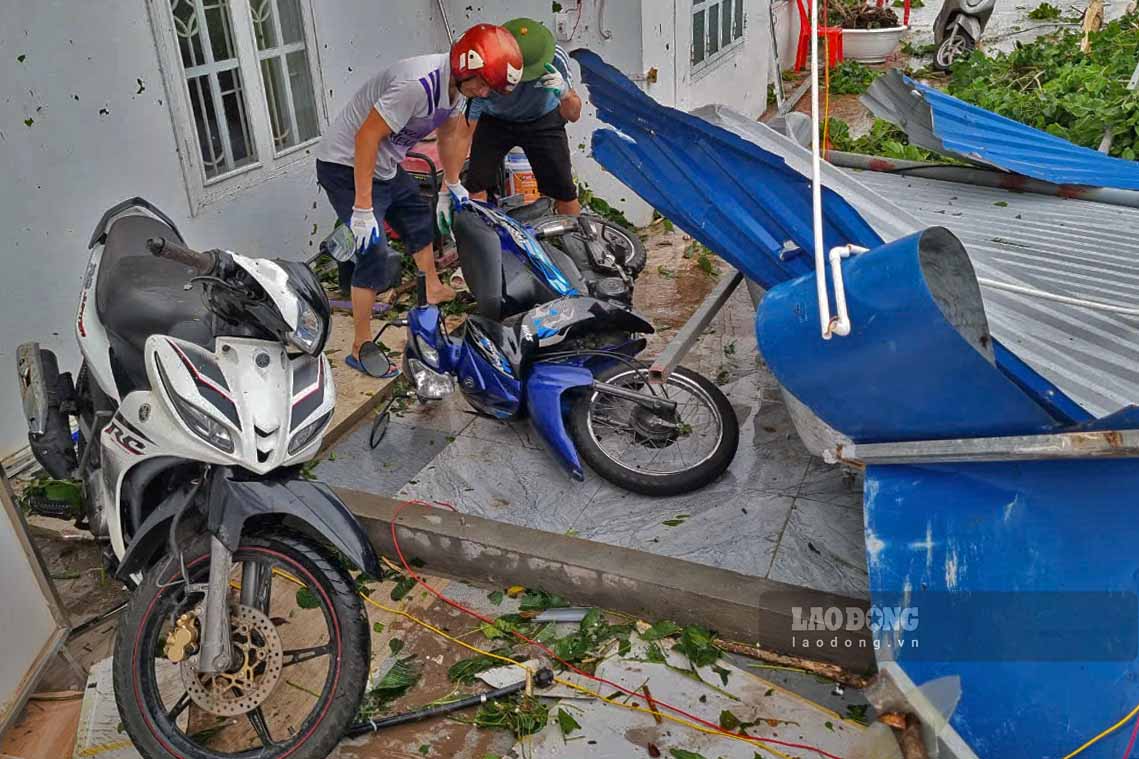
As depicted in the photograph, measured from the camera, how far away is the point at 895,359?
1923 millimetres

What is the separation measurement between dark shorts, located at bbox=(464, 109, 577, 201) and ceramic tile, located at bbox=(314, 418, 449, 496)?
2.16m

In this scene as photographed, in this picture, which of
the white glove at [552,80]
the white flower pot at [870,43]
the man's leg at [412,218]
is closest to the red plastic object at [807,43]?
the white flower pot at [870,43]

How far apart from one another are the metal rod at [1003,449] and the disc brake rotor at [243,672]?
1.65 meters

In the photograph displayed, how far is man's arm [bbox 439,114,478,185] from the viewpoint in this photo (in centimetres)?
476

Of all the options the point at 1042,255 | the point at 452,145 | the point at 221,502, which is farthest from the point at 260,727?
the point at 452,145

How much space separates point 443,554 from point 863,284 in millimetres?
2088

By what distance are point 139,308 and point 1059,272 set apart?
2674 mm

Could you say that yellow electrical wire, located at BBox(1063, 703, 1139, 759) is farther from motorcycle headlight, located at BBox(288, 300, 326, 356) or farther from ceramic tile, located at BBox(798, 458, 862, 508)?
motorcycle headlight, located at BBox(288, 300, 326, 356)

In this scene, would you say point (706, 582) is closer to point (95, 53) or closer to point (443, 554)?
point (443, 554)

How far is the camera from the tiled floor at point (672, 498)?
330cm

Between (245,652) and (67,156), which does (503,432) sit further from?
(67,156)

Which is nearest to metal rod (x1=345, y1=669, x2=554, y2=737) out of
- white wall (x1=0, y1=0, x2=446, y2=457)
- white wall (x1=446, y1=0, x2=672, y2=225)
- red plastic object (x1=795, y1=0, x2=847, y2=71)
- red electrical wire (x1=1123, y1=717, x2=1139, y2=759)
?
red electrical wire (x1=1123, y1=717, x2=1139, y2=759)

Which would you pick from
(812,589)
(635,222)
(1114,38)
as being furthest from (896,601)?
(1114,38)

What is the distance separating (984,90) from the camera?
8.15m
